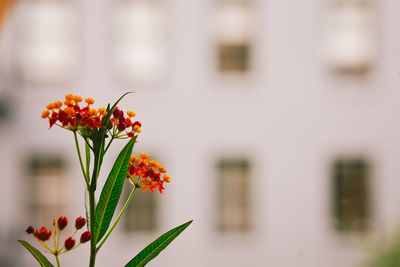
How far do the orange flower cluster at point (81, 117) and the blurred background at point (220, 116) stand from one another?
5851mm

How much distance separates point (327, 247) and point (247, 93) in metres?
2.16

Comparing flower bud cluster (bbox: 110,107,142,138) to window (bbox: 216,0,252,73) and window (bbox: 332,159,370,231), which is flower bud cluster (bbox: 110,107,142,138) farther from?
window (bbox: 332,159,370,231)

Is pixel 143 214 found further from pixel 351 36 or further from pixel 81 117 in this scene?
pixel 81 117

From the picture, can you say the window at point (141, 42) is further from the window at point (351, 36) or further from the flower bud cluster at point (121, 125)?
the flower bud cluster at point (121, 125)

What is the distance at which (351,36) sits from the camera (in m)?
6.95

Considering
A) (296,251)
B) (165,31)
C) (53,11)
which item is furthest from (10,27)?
(296,251)

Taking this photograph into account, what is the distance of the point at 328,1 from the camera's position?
6.78 meters

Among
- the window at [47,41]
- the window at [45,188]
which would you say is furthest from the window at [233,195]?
the window at [47,41]

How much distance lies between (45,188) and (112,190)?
6.33 metres

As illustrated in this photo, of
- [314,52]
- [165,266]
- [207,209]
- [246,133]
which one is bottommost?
[165,266]

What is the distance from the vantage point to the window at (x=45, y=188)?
21.7ft

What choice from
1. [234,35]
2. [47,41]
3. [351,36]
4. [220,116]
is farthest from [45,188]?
[351,36]

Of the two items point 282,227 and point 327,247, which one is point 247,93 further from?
point 327,247

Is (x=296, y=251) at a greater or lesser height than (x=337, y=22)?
lesser
